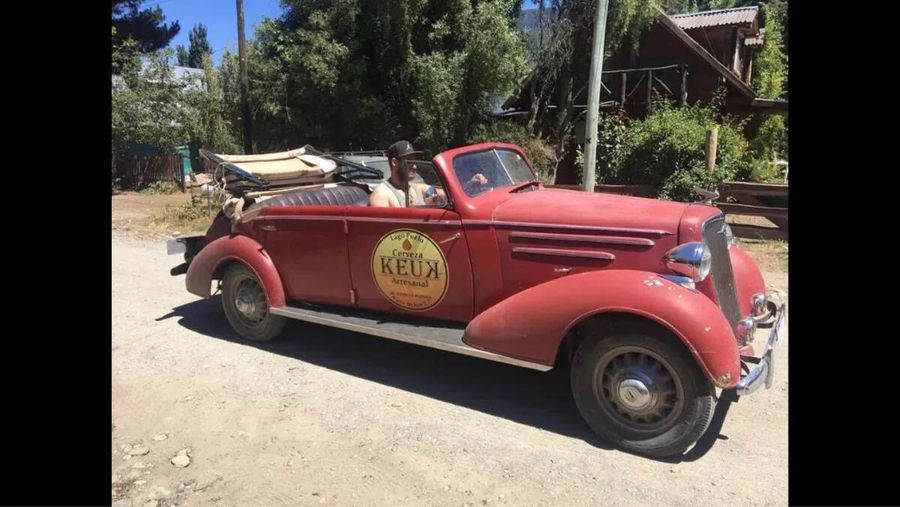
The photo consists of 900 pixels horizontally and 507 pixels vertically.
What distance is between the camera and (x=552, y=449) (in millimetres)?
3555

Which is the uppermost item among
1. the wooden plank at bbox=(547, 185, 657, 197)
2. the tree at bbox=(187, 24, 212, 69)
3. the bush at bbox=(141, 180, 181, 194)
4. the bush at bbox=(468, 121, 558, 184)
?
the tree at bbox=(187, 24, 212, 69)

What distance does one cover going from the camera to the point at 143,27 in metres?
25.7

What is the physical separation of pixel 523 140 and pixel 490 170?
12481mm

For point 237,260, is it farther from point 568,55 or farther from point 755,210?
point 568,55

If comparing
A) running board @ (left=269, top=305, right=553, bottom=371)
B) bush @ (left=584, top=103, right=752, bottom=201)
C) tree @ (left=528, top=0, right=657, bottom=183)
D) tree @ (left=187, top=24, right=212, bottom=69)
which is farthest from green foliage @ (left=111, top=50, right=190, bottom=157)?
tree @ (left=187, top=24, right=212, bottom=69)

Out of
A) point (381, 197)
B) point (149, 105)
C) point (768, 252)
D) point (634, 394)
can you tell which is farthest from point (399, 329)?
point (149, 105)

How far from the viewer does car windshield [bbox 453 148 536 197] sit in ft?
14.3

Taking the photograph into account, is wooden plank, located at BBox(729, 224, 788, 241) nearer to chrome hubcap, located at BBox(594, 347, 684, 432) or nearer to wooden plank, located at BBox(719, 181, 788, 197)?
wooden plank, located at BBox(719, 181, 788, 197)

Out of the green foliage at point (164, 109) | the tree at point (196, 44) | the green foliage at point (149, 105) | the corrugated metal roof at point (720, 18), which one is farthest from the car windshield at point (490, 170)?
the tree at point (196, 44)

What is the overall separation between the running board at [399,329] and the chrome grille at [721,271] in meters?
1.16

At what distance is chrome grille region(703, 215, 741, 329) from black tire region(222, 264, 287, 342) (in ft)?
11.6

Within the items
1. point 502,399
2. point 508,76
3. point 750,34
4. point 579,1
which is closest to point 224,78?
point 508,76

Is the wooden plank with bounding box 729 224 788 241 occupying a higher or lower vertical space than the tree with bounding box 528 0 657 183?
lower

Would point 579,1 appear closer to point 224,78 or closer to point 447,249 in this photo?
point 224,78
